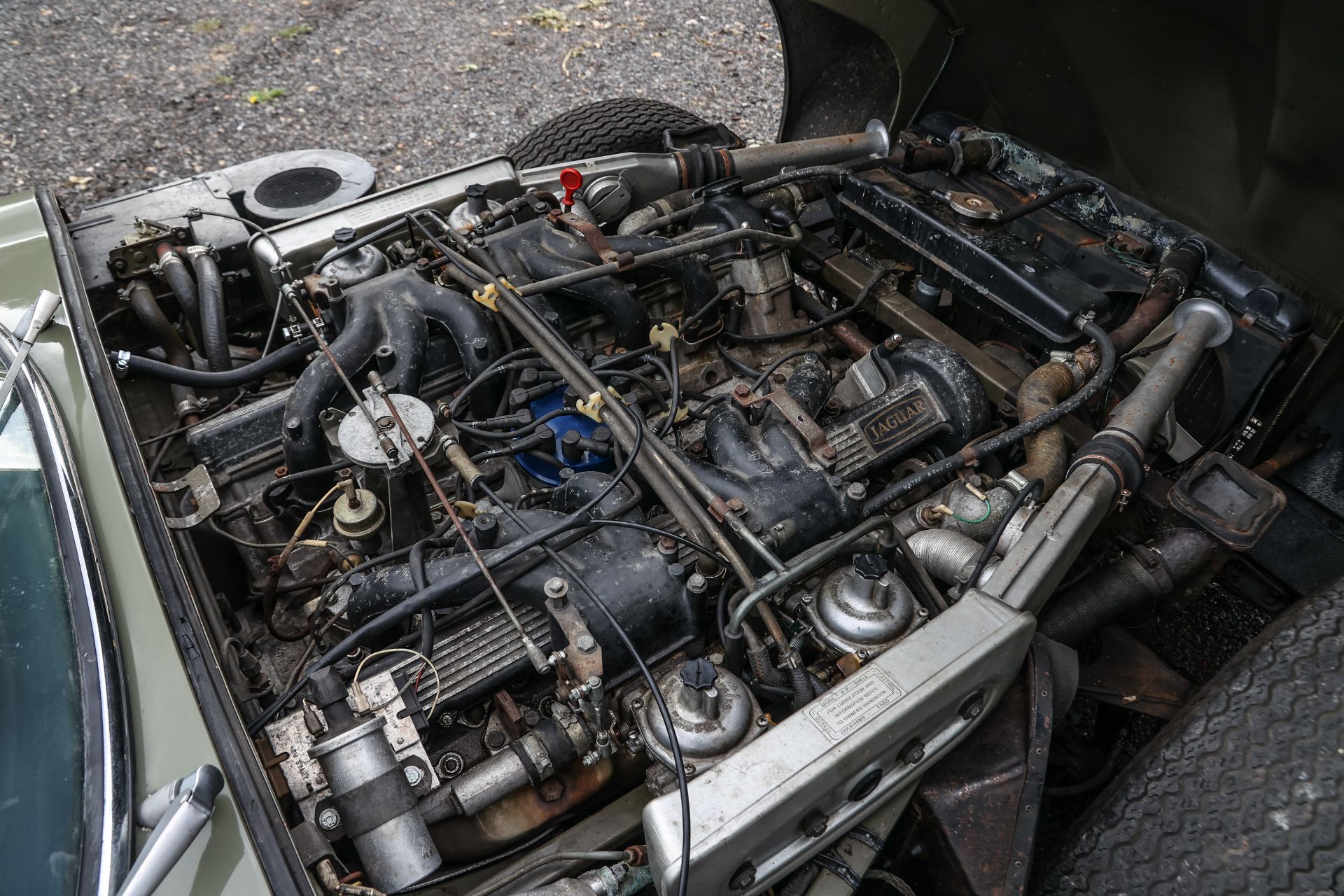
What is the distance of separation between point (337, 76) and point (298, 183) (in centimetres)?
288

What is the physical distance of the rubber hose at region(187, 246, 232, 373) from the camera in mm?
2258

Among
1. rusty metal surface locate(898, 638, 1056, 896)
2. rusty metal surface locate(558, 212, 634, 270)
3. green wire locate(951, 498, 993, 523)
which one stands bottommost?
rusty metal surface locate(898, 638, 1056, 896)

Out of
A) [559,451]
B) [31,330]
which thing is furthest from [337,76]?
[559,451]

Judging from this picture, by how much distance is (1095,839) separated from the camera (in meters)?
1.50

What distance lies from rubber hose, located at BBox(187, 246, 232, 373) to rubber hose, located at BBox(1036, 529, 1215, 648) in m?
2.01

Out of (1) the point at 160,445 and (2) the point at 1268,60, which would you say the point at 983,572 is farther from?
(1) the point at 160,445

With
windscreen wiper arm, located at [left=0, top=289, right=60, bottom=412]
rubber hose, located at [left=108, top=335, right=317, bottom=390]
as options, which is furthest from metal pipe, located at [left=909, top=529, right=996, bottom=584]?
windscreen wiper arm, located at [left=0, top=289, right=60, bottom=412]

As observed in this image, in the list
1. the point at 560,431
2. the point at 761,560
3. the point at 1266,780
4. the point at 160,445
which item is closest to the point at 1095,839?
the point at 1266,780

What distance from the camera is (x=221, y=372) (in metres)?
2.20

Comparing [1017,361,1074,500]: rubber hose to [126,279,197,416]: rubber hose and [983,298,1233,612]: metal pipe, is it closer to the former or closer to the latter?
[983,298,1233,612]: metal pipe

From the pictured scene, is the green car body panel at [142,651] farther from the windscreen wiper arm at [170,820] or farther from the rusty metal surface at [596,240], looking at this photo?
the rusty metal surface at [596,240]

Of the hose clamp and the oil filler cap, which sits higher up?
the hose clamp

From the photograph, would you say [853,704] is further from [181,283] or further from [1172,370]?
[181,283]

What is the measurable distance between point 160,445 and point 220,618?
649 mm
